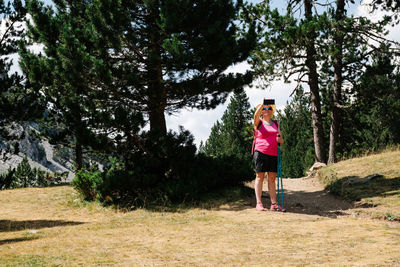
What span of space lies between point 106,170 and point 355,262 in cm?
731

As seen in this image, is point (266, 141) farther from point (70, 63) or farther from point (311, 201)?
point (70, 63)

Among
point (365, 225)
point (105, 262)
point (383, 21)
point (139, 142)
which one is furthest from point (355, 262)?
point (383, 21)

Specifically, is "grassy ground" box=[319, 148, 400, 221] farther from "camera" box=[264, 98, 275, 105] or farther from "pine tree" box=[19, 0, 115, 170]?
"pine tree" box=[19, 0, 115, 170]

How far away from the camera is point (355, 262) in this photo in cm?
355

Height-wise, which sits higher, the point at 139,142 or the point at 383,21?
the point at 383,21

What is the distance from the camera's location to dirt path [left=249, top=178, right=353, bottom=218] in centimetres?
771

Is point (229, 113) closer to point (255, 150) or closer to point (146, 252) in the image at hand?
point (255, 150)

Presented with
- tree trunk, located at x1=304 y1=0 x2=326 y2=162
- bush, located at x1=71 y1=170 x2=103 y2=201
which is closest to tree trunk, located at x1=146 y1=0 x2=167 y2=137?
bush, located at x1=71 y1=170 x2=103 y2=201

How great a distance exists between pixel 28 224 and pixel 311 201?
24.2 ft

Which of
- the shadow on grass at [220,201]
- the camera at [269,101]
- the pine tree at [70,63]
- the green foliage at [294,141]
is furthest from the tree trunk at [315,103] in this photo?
the green foliage at [294,141]

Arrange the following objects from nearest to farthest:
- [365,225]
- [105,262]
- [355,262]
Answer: [355,262] < [105,262] < [365,225]

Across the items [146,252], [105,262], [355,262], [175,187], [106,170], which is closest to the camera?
[355,262]

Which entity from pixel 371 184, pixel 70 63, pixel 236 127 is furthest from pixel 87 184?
pixel 236 127

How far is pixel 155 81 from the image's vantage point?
29.5 ft
